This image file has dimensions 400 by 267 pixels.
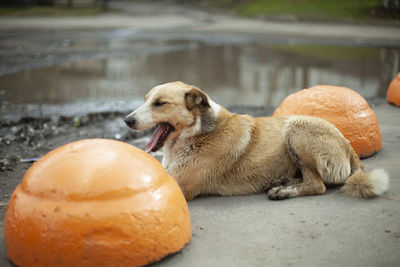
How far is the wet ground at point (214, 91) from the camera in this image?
3.54 meters

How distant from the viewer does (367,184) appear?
166 inches

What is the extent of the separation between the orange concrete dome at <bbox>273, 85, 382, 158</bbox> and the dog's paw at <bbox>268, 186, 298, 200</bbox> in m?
1.63

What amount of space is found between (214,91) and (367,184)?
271 inches

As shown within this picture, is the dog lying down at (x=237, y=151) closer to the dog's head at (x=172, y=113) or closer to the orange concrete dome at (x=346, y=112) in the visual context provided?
the dog's head at (x=172, y=113)

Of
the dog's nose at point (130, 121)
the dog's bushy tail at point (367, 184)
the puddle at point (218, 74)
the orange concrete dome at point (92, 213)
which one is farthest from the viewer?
the puddle at point (218, 74)

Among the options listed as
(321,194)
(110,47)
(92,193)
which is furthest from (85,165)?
(110,47)

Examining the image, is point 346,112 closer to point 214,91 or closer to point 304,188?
point 304,188

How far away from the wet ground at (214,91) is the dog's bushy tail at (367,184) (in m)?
0.12

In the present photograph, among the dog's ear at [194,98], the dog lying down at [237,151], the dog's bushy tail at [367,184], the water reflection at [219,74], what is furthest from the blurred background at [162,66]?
the dog's bushy tail at [367,184]

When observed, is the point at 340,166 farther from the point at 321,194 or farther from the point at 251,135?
the point at 251,135

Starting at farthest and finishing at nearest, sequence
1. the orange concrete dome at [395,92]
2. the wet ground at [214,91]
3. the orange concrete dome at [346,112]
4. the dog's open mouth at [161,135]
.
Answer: the orange concrete dome at [395,92] < the orange concrete dome at [346,112] < the dog's open mouth at [161,135] < the wet ground at [214,91]

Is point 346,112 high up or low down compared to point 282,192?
up

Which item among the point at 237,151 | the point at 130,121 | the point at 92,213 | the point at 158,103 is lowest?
the point at 237,151

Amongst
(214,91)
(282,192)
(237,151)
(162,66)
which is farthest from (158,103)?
(162,66)
